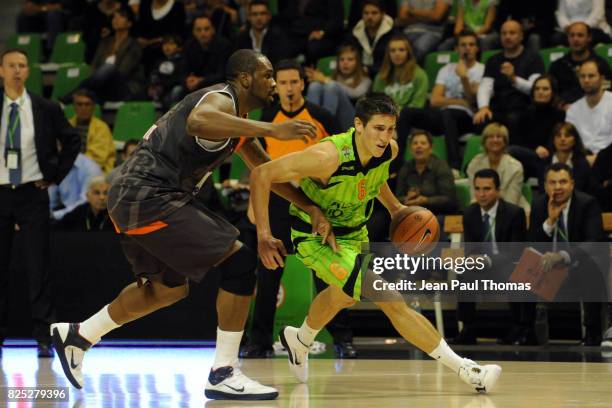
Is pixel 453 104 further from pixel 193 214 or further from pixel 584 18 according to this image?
pixel 193 214

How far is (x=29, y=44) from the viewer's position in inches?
528

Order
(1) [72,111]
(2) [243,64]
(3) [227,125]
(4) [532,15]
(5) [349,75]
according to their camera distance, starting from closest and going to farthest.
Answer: (3) [227,125], (2) [243,64], (5) [349,75], (4) [532,15], (1) [72,111]

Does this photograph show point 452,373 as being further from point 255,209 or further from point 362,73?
point 362,73

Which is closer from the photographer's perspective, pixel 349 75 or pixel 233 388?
pixel 233 388

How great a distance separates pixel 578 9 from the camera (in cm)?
1097

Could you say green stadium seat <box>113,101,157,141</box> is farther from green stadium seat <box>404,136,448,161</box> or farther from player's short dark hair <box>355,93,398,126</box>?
player's short dark hair <box>355,93,398,126</box>

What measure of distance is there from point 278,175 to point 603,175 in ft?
14.4

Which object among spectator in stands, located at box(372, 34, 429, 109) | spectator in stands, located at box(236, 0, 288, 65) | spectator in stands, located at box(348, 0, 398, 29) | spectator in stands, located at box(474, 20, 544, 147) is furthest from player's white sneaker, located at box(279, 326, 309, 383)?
spectator in stands, located at box(348, 0, 398, 29)

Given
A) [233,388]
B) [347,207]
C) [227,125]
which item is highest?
[227,125]

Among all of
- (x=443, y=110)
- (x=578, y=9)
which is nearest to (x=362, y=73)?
(x=443, y=110)

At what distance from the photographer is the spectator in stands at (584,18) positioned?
35.4 ft

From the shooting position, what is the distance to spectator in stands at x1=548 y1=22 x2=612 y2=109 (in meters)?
9.97

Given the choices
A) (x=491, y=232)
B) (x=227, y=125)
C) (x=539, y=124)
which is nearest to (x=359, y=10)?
(x=539, y=124)

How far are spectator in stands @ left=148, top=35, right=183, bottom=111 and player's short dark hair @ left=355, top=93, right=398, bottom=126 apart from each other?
6.10 m
